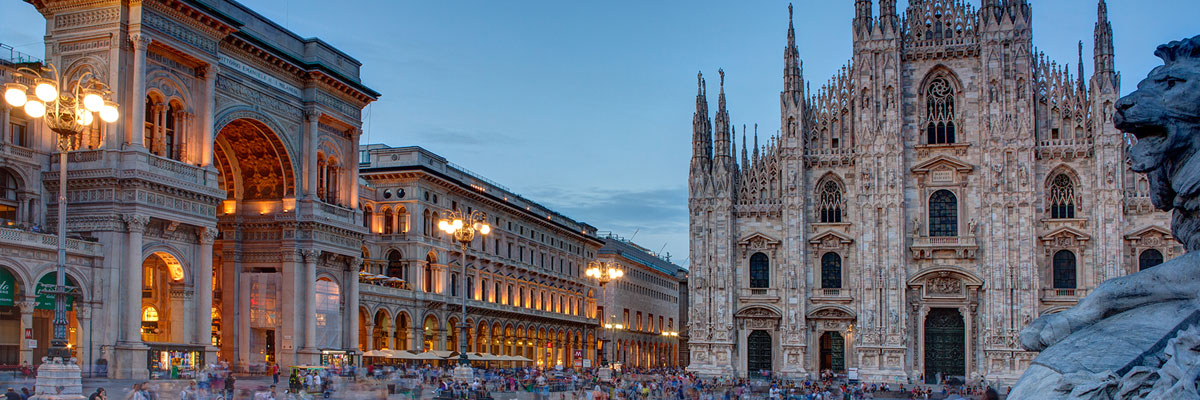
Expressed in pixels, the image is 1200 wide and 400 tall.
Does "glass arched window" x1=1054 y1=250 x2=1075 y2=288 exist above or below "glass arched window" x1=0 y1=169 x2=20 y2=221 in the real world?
below

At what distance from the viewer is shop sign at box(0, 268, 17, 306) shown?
33469 millimetres

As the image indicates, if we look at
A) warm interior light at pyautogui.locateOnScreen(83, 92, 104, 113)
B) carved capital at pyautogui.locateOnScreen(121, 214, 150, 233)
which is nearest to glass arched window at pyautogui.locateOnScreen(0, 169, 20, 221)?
carved capital at pyautogui.locateOnScreen(121, 214, 150, 233)

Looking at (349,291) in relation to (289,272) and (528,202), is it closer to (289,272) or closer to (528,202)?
(289,272)

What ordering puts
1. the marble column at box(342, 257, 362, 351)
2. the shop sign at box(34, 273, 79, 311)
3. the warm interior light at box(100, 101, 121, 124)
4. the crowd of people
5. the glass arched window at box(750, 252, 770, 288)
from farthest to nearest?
the glass arched window at box(750, 252, 770, 288)
the marble column at box(342, 257, 362, 351)
the shop sign at box(34, 273, 79, 311)
the crowd of people
the warm interior light at box(100, 101, 121, 124)

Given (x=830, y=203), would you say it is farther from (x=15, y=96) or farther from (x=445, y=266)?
(x=15, y=96)

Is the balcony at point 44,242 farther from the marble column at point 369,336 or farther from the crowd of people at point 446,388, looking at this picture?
the marble column at point 369,336

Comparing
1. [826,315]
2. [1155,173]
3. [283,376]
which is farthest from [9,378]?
[826,315]

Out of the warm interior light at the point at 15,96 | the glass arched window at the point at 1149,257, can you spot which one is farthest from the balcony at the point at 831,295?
the warm interior light at the point at 15,96

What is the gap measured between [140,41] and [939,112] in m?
36.4

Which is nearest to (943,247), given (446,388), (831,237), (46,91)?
(831,237)

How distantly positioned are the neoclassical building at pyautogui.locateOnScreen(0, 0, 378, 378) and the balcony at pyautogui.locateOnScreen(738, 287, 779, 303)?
745 inches

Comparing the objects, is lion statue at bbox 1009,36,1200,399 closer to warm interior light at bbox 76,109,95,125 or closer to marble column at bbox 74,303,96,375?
warm interior light at bbox 76,109,95,125

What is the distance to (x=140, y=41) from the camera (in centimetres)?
3650

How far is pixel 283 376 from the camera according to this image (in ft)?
149
